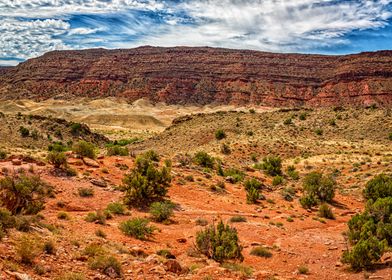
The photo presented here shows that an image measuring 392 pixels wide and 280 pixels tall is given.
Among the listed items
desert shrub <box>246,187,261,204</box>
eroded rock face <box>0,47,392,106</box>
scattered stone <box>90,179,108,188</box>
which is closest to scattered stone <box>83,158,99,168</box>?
scattered stone <box>90,179,108,188</box>

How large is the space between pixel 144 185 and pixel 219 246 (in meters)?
7.61

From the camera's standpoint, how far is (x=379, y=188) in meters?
21.8

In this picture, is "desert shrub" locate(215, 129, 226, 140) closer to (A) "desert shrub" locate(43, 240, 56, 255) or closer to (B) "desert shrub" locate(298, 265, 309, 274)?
(B) "desert shrub" locate(298, 265, 309, 274)

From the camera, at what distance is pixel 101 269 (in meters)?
8.45

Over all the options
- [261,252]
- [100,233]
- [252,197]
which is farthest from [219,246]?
[252,197]

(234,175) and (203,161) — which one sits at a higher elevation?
(203,161)

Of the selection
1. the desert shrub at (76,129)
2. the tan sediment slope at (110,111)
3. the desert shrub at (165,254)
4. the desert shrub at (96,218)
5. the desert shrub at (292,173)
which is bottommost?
the tan sediment slope at (110,111)

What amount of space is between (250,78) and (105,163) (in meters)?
139

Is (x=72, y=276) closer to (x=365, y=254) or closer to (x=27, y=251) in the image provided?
(x=27, y=251)

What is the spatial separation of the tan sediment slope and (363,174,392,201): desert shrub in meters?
83.4

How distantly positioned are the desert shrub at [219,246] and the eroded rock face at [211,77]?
133 m

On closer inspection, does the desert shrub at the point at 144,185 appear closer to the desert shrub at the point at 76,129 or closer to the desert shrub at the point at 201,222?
the desert shrub at the point at 201,222

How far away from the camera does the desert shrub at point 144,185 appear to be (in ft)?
59.4

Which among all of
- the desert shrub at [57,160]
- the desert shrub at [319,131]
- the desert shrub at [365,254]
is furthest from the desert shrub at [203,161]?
the desert shrub at [319,131]
